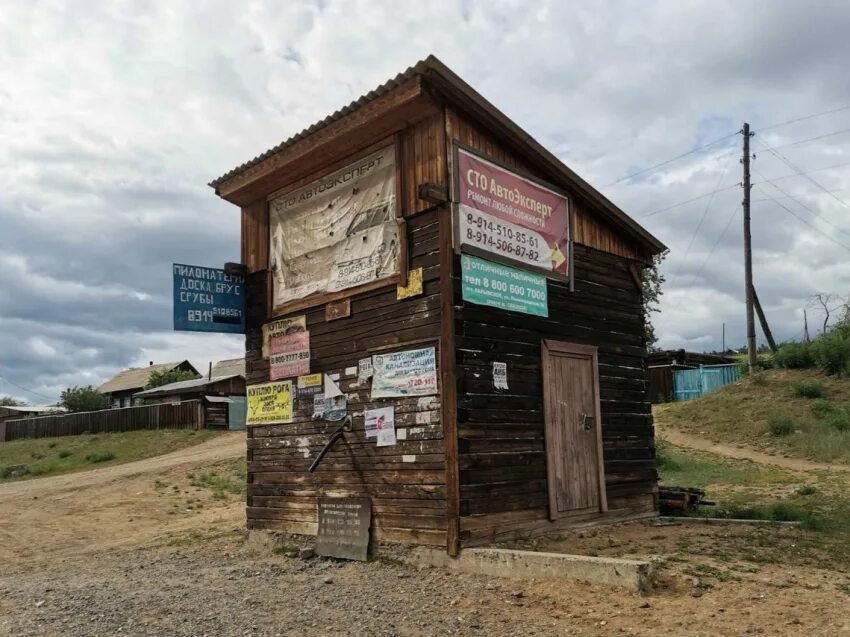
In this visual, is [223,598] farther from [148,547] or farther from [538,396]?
[148,547]

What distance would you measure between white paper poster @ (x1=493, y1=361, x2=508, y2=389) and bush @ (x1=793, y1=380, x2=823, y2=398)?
896 inches

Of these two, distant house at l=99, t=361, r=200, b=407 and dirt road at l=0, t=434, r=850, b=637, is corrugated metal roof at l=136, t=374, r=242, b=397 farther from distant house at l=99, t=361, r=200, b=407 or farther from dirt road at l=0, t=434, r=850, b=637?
dirt road at l=0, t=434, r=850, b=637

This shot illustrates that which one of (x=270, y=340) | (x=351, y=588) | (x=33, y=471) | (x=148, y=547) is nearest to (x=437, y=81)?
(x=270, y=340)

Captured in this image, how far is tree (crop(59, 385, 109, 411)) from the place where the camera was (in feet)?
208

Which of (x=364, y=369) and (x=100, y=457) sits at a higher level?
(x=364, y=369)

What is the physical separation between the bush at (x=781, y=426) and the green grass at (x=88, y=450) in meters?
22.7

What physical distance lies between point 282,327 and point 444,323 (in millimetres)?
3488

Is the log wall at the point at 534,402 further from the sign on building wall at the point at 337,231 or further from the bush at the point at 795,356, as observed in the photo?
the bush at the point at 795,356

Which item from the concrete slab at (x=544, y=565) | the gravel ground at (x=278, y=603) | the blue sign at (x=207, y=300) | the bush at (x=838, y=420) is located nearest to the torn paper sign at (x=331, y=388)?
the gravel ground at (x=278, y=603)

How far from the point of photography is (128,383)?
2714 inches

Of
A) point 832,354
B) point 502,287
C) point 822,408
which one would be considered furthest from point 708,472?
point 832,354

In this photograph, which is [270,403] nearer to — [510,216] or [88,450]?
[510,216]

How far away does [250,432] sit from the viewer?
11.4 m

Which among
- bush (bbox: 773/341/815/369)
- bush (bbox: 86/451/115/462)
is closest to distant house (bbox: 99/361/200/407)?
bush (bbox: 86/451/115/462)
